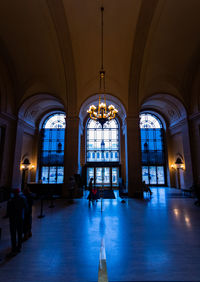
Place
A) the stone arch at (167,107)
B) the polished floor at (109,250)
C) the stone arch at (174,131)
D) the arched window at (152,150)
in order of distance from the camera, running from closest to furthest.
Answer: the polished floor at (109,250)
the stone arch at (174,131)
the stone arch at (167,107)
the arched window at (152,150)

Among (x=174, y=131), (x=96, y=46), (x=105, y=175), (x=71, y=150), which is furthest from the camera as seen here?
(x=105, y=175)

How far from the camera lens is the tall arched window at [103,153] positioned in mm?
13492

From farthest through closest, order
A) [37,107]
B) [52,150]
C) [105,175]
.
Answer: [52,150], [105,175], [37,107]

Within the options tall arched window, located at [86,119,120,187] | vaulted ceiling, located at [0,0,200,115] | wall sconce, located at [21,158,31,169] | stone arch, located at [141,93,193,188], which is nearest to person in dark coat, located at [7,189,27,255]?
vaulted ceiling, located at [0,0,200,115]

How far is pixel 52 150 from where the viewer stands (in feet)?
46.5

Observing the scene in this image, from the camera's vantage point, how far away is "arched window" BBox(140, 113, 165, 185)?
550 inches

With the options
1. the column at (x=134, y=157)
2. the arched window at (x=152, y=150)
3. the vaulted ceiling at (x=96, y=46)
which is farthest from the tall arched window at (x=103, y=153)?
the vaulted ceiling at (x=96, y=46)

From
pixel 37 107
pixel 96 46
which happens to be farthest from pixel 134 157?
pixel 37 107

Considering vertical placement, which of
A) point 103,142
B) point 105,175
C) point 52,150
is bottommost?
point 105,175

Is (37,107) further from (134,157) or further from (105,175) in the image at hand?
(134,157)

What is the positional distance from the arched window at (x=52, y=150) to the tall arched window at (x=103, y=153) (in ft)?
9.33

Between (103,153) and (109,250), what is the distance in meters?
11.2

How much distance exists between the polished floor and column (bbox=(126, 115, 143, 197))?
384cm

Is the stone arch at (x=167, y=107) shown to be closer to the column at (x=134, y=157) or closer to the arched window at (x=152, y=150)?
the arched window at (x=152, y=150)
